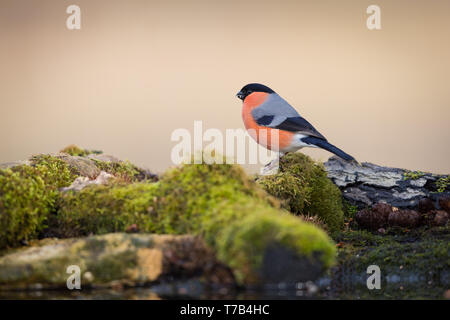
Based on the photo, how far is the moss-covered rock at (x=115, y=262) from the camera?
3803 mm

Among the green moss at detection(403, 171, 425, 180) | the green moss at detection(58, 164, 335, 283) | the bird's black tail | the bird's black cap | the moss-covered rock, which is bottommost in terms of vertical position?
the moss-covered rock

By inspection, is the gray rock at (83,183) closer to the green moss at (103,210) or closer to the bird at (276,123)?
the green moss at (103,210)

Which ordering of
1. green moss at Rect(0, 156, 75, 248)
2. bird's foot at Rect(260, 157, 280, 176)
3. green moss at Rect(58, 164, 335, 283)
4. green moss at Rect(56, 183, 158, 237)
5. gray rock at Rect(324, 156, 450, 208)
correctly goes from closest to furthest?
green moss at Rect(58, 164, 335, 283)
green moss at Rect(0, 156, 75, 248)
green moss at Rect(56, 183, 158, 237)
bird's foot at Rect(260, 157, 280, 176)
gray rock at Rect(324, 156, 450, 208)

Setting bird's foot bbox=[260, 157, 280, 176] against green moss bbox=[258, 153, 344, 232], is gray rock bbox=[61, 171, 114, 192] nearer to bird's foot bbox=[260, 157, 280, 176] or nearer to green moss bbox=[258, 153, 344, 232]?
green moss bbox=[258, 153, 344, 232]

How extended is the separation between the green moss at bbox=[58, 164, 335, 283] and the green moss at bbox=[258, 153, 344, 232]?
1750mm

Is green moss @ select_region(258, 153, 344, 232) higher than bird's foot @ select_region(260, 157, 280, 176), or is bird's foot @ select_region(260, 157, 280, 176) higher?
bird's foot @ select_region(260, 157, 280, 176)

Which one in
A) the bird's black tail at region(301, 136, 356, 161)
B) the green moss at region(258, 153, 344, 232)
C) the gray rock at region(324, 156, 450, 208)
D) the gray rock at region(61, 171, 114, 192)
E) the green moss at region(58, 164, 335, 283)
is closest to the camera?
the green moss at region(58, 164, 335, 283)

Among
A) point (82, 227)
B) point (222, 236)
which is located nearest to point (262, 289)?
point (222, 236)

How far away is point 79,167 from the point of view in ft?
20.9

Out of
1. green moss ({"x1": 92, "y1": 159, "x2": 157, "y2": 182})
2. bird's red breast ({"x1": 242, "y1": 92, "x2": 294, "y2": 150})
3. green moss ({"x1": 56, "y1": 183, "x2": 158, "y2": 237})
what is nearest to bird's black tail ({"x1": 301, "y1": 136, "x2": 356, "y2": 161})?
bird's red breast ({"x1": 242, "y1": 92, "x2": 294, "y2": 150})

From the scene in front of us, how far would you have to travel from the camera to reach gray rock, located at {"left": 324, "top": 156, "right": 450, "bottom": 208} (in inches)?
283

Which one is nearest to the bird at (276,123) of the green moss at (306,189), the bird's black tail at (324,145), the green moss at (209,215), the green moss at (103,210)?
the bird's black tail at (324,145)

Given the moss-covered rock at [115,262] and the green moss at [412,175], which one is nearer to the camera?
the moss-covered rock at [115,262]
